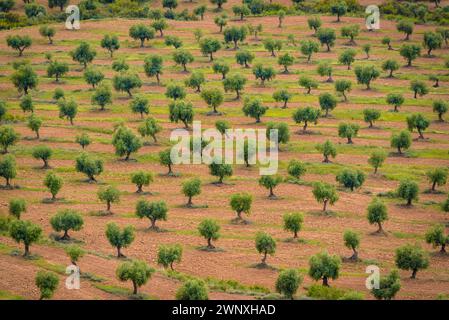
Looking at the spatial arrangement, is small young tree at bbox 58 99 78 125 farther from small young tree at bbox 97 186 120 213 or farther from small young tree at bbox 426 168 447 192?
small young tree at bbox 426 168 447 192

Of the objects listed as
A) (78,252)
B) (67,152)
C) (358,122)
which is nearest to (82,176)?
(67,152)

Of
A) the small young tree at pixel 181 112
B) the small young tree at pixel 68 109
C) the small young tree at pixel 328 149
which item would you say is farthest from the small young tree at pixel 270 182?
the small young tree at pixel 68 109

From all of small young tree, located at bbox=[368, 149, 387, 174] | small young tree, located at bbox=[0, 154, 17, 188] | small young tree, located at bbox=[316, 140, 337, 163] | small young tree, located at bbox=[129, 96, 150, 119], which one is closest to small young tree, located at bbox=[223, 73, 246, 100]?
small young tree, located at bbox=[129, 96, 150, 119]

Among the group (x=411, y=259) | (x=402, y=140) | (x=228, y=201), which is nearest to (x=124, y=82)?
(x=402, y=140)

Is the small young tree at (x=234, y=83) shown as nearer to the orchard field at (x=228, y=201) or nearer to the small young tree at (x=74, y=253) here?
the orchard field at (x=228, y=201)

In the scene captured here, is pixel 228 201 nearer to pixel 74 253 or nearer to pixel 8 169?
pixel 8 169
